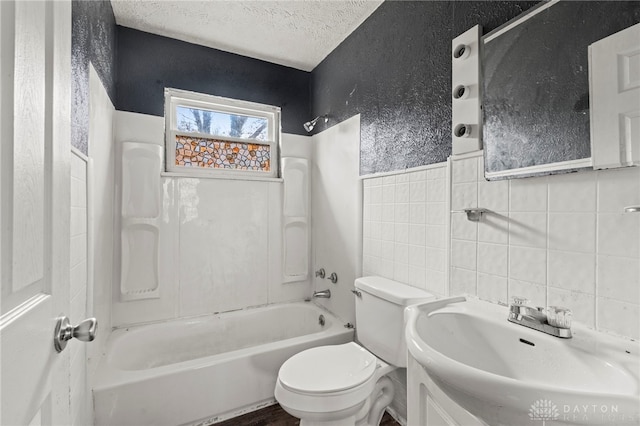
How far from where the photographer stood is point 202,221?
90.5 inches

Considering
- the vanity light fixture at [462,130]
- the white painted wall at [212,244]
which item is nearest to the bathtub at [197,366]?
the white painted wall at [212,244]

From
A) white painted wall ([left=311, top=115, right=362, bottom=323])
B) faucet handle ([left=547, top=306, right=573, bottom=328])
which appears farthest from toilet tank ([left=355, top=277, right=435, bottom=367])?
faucet handle ([left=547, top=306, right=573, bottom=328])

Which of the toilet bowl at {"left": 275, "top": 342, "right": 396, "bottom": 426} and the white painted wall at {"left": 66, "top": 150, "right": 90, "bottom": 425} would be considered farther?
the toilet bowl at {"left": 275, "top": 342, "right": 396, "bottom": 426}

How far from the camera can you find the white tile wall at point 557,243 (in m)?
0.83

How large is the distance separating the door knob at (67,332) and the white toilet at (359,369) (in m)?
0.89

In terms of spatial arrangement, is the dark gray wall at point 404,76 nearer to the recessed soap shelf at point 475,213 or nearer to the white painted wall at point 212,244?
the recessed soap shelf at point 475,213

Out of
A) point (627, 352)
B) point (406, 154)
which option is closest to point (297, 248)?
point (406, 154)

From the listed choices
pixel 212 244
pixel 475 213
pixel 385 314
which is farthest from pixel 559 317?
pixel 212 244

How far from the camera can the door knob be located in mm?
602

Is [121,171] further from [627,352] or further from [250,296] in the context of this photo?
[627,352]

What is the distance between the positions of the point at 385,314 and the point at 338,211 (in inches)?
38.6

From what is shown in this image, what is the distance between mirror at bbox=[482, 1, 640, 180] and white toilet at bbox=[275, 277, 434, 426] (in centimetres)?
77

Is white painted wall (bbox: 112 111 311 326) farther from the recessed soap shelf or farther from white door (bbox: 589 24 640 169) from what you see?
white door (bbox: 589 24 640 169)

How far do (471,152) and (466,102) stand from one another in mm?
228
